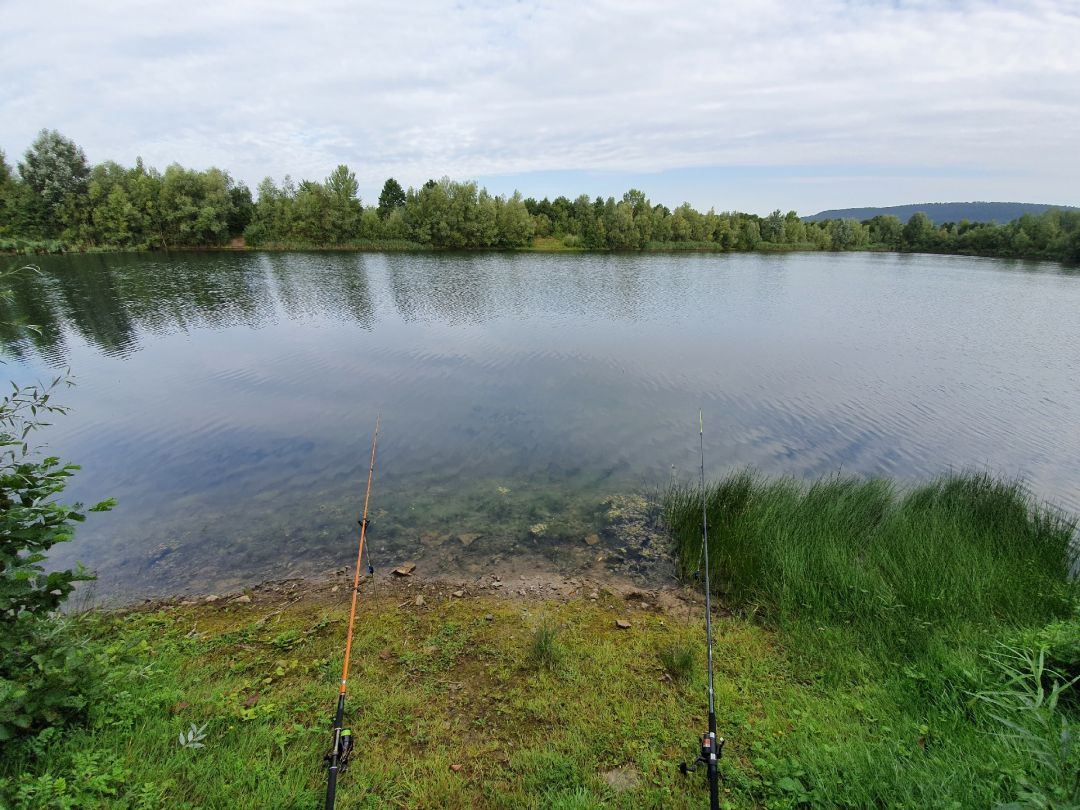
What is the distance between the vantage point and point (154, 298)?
32688 millimetres

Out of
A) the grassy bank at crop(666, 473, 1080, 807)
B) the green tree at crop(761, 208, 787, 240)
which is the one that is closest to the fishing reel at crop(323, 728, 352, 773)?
the grassy bank at crop(666, 473, 1080, 807)

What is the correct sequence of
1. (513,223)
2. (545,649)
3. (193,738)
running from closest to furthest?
(193,738) → (545,649) → (513,223)

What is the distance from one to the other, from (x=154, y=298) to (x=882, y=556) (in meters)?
41.2

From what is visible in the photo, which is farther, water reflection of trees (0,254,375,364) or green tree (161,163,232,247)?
green tree (161,163,232,247)

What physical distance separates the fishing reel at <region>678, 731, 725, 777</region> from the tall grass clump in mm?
2988

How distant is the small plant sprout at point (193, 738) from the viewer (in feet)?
13.6

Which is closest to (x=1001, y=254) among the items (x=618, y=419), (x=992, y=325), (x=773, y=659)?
(x=992, y=325)

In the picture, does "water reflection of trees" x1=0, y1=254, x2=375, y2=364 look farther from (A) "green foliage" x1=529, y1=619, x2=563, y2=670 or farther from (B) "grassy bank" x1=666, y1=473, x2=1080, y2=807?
(B) "grassy bank" x1=666, y1=473, x2=1080, y2=807

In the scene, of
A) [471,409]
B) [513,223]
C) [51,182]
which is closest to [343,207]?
[513,223]

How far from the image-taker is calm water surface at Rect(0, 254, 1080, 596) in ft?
32.1

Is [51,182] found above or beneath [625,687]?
above

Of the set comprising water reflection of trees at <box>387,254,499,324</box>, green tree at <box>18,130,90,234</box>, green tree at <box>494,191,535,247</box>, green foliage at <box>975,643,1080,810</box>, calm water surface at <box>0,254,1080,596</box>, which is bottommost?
calm water surface at <box>0,254,1080,596</box>

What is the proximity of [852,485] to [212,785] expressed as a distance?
1141 cm

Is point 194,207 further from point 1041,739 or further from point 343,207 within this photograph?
point 1041,739
